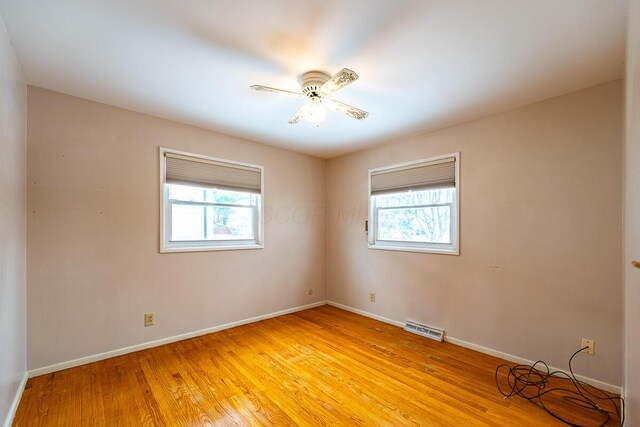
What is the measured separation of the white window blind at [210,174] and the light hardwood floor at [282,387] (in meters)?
1.78

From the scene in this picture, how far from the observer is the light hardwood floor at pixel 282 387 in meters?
1.83

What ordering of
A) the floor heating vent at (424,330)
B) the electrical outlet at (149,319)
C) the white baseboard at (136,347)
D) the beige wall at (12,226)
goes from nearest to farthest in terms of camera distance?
the beige wall at (12,226), the white baseboard at (136,347), the electrical outlet at (149,319), the floor heating vent at (424,330)

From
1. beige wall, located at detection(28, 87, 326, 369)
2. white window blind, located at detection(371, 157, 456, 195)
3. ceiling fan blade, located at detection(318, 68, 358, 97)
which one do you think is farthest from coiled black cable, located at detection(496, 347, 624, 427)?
beige wall, located at detection(28, 87, 326, 369)

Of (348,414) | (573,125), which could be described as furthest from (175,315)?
(573,125)

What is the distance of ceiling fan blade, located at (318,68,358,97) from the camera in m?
1.68

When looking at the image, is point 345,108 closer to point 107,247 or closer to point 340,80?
point 340,80

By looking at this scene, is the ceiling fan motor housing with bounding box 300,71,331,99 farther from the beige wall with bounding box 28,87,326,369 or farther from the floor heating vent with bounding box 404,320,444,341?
the floor heating vent with bounding box 404,320,444,341

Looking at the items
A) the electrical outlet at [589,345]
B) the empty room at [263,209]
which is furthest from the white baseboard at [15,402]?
the electrical outlet at [589,345]

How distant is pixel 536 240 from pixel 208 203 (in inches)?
135

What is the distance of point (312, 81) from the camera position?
207 cm

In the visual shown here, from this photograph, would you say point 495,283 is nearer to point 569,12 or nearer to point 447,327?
point 447,327

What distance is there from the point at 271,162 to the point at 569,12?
10.5 feet

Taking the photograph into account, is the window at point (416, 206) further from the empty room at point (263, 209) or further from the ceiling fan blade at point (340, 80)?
the ceiling fan blade at point (340, 80)

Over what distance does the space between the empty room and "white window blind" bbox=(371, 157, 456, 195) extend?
0.08 ft
